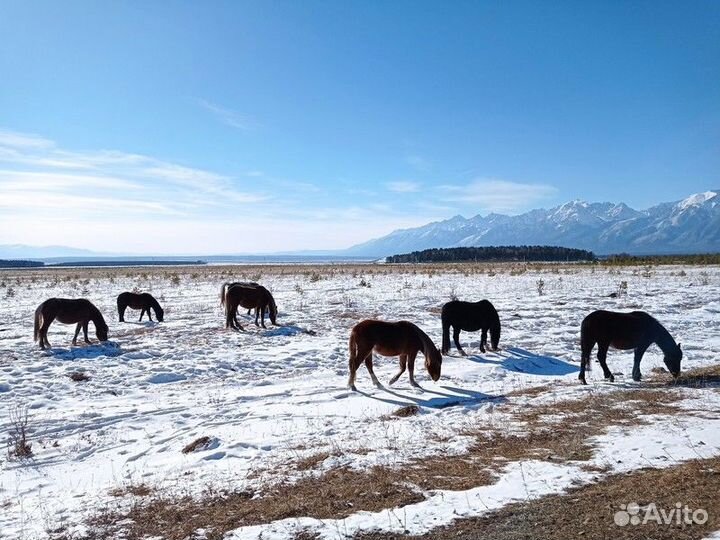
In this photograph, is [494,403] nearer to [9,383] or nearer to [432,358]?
[432,358]

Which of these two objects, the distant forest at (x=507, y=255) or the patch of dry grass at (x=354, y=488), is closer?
the patch of dry grass at (x=354, y=488)

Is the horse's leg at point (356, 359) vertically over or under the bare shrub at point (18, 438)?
over

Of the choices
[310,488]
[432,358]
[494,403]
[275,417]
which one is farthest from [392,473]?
[432,358]

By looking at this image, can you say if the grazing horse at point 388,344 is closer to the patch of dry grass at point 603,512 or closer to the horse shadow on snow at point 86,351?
the patch of dry grass at point 603,512

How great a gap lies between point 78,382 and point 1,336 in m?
7.21

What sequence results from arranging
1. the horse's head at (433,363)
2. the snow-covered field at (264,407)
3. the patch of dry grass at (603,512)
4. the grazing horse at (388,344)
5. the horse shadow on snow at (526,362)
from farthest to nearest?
1. the horse shadow on snow at (526,362)
2. the horse's head at (433,363)
3. the grazing horse at (388,344)
4. the snow-covered field at (264,407)
5. the patch of dry grass at (603,512)

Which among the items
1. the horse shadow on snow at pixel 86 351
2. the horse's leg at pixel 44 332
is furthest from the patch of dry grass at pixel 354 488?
the horse's leg at pixel 44 332

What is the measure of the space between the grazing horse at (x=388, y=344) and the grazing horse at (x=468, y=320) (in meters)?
3.77

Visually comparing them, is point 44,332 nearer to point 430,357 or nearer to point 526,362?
point 430,357

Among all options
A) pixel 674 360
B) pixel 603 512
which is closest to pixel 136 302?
pixel 674 360

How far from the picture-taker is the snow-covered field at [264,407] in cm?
585

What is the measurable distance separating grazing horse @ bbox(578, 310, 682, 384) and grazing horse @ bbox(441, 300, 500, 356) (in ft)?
12.5

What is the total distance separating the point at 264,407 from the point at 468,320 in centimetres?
739

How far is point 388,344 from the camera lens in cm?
1061
